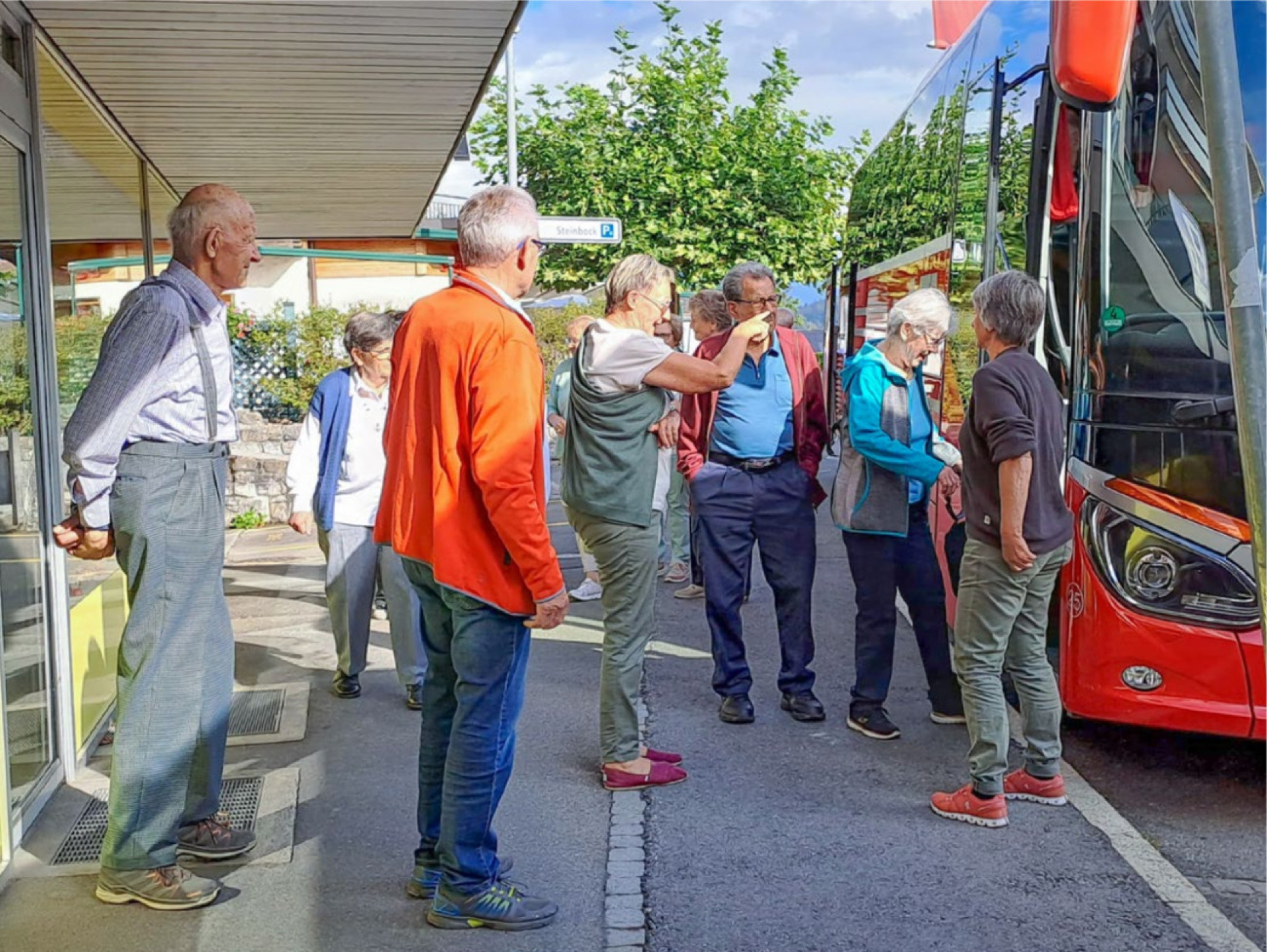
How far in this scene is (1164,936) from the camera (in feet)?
12.3

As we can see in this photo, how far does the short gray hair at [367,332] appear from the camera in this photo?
614cm

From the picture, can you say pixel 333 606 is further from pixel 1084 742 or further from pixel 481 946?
pixel 1084 742

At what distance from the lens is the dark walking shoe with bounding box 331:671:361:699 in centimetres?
631

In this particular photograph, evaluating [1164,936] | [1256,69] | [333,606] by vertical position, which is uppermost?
[1256,69]

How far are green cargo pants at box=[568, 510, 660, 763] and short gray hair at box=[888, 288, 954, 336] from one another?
137 centimetres

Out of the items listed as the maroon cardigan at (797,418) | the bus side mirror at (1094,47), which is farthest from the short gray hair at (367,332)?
the bus side mirror at (1094,47)

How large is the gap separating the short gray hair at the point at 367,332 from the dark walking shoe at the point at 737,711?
224 cm

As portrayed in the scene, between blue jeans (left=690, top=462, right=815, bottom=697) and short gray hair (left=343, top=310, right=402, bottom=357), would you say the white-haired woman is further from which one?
short gray hair (left=343, top=310, right=402, bottom=357)

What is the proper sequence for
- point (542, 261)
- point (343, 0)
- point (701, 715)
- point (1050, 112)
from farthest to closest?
point (542, 261)
point (701, 715)
point (1050, 112)
point (343, 0)

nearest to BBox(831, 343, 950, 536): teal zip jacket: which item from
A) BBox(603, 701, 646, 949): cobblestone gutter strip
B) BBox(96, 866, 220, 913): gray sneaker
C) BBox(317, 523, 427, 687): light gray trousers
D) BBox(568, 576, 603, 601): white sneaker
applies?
BBox(603, 701, 646, 949): cobblestone gutter strip

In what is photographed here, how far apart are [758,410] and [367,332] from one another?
1844 millimetres

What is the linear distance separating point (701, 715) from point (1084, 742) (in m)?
1.64

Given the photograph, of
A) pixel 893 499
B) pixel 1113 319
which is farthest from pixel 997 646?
pixel 1113 319

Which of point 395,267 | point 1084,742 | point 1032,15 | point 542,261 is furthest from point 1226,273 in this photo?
point 395,267
